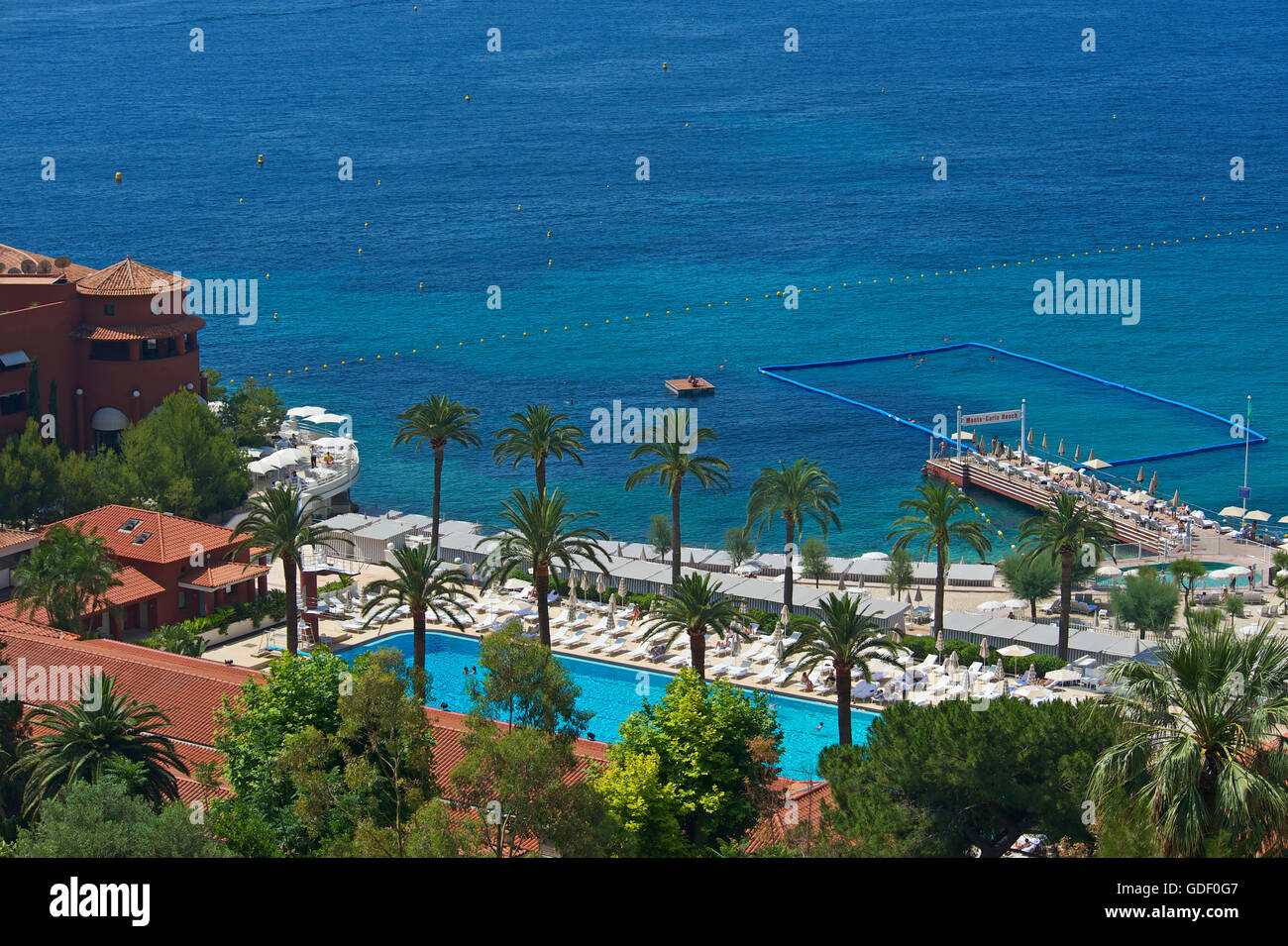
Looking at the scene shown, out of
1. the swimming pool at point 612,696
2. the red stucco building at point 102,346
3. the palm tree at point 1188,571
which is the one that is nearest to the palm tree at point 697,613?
the swimming pool at point 612,696

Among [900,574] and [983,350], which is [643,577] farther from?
[983,350]

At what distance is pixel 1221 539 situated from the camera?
232 ft

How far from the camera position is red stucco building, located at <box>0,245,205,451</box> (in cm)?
6575

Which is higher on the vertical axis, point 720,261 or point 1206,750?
point 720,261

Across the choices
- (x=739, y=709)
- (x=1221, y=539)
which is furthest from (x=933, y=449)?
(x=739, y=709)

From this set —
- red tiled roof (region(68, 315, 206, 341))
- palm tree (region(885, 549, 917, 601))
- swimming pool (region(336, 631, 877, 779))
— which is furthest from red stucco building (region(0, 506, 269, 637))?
palm tree (region(885, 549, 917, 601))

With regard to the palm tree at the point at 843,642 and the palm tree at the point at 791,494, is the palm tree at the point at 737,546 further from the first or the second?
the palm tree at the point at 843,642

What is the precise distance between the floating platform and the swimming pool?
4837cm

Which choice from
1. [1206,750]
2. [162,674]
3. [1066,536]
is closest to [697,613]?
[1066,536]

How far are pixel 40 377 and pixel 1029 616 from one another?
41000mm

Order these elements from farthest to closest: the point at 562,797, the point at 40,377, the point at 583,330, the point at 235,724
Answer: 1. the point at 583,330
2. the point at 40,377
3. the point at 235,724
4. the point at 562,797

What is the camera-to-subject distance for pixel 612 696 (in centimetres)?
4959

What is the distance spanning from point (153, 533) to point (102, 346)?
13948 mm
